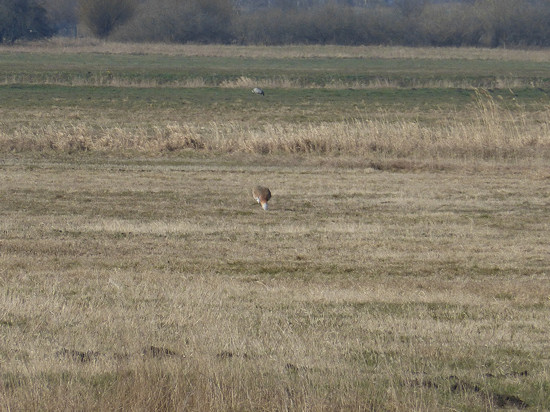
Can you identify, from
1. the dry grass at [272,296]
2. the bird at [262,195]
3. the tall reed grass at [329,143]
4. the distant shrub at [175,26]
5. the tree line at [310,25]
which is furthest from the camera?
the tree line at [310,25]

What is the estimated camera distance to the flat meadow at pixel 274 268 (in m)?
6.79

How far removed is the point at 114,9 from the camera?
120375mm

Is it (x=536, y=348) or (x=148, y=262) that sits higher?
(x=536, y=348)

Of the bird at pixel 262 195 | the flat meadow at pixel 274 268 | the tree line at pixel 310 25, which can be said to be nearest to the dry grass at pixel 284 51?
the tree line at pixel 310 25

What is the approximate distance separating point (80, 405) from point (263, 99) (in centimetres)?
4060

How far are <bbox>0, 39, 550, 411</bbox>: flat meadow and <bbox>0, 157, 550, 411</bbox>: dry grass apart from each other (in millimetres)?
28

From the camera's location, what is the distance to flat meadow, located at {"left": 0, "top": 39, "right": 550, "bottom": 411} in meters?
6.79

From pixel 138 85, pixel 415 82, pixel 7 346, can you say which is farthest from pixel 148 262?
pixel 415 82

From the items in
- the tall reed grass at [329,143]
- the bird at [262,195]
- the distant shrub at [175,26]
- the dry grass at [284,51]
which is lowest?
the dry grass at [284,51]

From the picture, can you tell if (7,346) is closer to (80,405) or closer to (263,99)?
(80,405)

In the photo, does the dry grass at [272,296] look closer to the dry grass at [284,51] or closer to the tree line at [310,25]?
the dry grass at [284,51]

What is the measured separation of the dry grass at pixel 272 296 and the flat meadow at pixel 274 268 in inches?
1.1

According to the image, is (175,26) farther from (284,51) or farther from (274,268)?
(274,268)

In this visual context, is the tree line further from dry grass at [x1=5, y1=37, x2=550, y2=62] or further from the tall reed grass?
the tall reed grass
